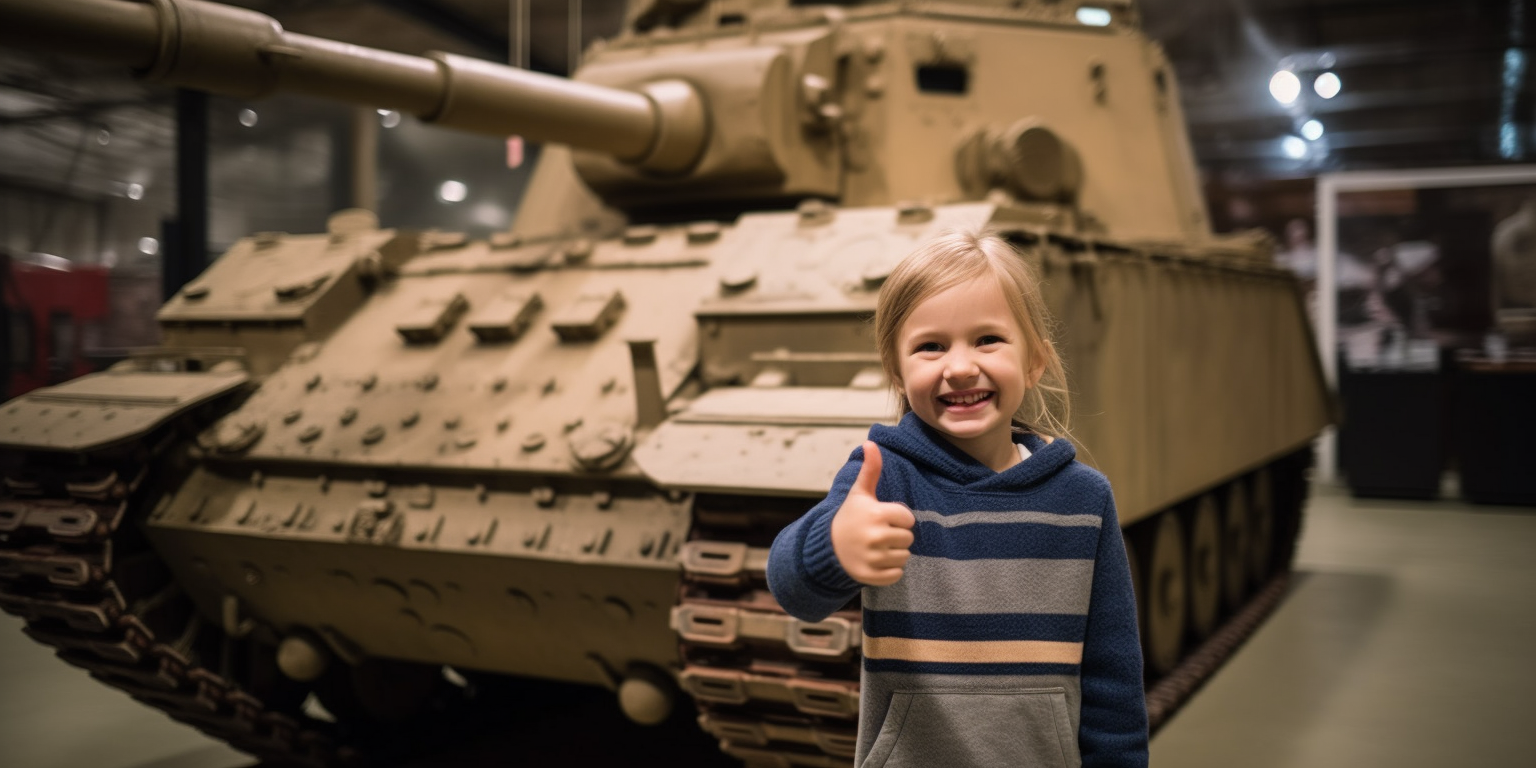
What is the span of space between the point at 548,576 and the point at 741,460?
0.94 metres

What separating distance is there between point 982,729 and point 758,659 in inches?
75.0

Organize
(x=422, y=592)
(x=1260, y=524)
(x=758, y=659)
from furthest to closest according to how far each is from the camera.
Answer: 1. (x=1260, y=524)
2. (x=422, y=592)
3. (x=758, y=659)

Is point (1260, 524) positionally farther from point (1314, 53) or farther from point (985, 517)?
point (985, 517)

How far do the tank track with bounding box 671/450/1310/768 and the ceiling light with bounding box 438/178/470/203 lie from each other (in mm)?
8222

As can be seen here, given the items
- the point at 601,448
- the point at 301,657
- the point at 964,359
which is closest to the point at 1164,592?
the point at 601,448

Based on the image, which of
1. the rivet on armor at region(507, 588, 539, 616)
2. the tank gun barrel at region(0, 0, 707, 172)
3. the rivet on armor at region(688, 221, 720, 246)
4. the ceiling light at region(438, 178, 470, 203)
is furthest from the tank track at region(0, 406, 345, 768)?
the ceiling light at region(438, 178, 470, 203)

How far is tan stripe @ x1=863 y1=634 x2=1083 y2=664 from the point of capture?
1848 millimetres

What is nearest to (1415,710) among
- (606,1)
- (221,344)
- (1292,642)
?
(1292,642)

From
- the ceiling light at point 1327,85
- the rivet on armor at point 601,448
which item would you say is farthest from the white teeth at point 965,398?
the ceiling light at point 1327,85

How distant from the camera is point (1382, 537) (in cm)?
1026

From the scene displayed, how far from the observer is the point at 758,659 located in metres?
3.70

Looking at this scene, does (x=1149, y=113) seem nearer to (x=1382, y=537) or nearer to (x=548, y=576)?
(x=548, y=576)

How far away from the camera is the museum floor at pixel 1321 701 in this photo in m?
5.25

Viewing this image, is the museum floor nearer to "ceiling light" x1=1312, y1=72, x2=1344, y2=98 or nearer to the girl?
the girl
